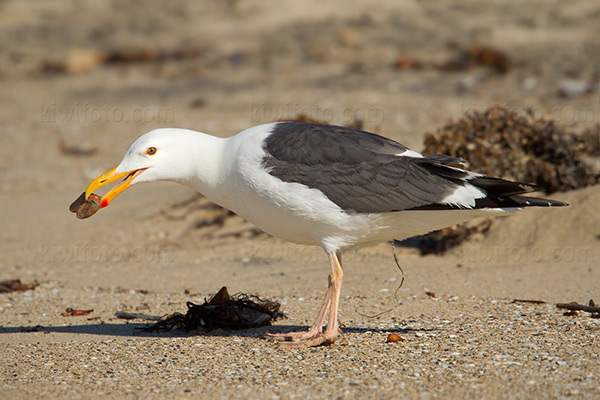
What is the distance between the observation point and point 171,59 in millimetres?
20578

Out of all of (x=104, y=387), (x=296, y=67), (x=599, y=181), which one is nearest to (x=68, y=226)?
(x=104, y=387)

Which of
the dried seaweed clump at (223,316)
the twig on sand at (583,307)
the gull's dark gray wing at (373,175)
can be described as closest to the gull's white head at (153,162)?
the gull's dark gray wing at (373,175)

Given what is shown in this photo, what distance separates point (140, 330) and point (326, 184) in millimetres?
1940

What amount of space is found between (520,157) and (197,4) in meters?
18.7

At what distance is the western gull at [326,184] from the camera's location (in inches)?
194

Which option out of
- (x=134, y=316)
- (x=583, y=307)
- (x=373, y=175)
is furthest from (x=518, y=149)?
(x=134, y=316)

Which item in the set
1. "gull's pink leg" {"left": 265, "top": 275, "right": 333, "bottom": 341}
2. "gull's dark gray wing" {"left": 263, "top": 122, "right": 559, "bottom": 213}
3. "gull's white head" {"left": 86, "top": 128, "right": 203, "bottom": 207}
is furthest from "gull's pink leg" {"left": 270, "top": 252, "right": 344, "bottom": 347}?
"gull's white head" {"left": 86, "top": 128, "right": 203, "bottom": 207}

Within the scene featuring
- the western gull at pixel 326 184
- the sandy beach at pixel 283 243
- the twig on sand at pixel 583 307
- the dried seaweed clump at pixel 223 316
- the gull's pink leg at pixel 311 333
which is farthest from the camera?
the dried seaweed clump at pixel 223 316

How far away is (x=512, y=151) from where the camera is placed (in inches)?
329

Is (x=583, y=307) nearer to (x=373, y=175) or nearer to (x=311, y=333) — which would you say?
(x=373, y=175)

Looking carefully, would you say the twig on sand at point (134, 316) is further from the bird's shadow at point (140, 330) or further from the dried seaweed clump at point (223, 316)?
the dried seaweed clump at point (223, 316)

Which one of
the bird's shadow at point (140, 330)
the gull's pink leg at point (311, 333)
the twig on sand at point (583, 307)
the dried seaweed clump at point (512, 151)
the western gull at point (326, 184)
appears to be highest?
the dried seaweed clump at point (512, 151)

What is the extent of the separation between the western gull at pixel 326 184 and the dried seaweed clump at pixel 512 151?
2.98 meters

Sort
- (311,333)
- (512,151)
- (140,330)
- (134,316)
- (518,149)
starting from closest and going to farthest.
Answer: (311,333) → (140,330) → (134,316) → (512,151) → (518,149)
